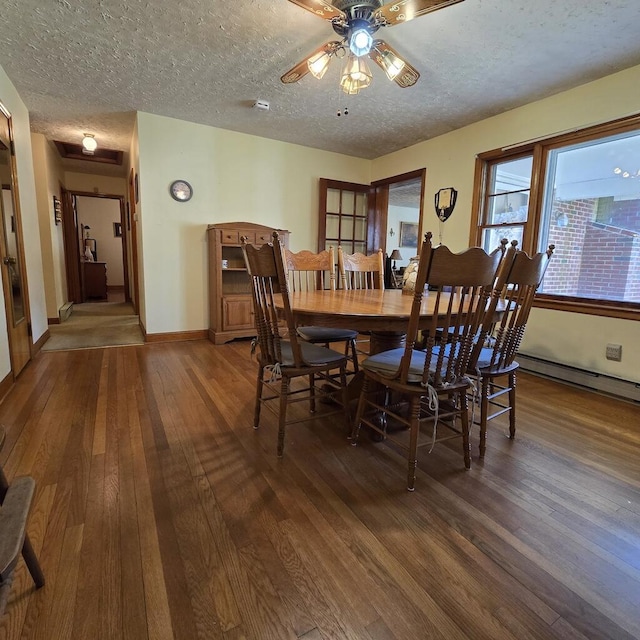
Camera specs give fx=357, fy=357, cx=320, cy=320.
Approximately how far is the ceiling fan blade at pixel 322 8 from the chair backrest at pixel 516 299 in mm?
1500

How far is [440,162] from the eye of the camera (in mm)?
4152

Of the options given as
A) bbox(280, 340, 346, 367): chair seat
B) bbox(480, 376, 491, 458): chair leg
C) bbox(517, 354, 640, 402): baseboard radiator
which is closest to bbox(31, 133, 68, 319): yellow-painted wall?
bbox(280, 340, 346, 367): chair seat

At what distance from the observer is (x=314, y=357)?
1896mm

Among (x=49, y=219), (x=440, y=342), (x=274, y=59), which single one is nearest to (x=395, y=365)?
(x=440, y=342)

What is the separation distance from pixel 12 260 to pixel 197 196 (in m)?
1.89

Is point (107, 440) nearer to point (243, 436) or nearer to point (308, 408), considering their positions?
point (243, 436)

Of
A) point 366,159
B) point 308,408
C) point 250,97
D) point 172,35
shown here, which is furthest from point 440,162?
point 308,408

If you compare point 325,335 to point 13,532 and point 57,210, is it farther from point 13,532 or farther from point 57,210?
point 57,210

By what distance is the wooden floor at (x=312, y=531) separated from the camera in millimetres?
999

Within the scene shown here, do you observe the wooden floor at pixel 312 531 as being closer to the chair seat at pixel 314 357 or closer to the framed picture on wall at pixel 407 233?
the chair seat at pixel 314 357

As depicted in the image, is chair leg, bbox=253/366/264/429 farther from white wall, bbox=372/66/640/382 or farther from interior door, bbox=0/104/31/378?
white wall, bbox=372/66/640/382

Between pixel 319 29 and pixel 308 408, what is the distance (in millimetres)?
2449

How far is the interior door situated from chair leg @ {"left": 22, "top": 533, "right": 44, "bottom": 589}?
222cm

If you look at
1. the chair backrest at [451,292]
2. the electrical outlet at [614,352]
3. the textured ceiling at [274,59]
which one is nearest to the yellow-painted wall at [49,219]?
the textured ceiling at [274,59]
